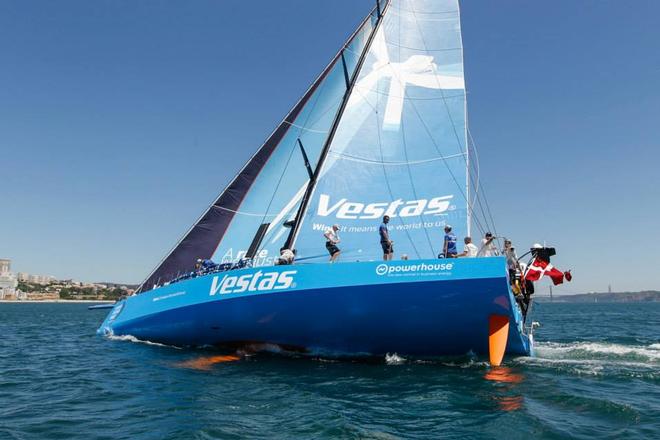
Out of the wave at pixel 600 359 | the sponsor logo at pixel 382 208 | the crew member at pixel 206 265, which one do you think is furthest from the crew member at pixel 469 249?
the crew member at pixel 206 265

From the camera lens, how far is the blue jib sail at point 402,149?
12.7 metres

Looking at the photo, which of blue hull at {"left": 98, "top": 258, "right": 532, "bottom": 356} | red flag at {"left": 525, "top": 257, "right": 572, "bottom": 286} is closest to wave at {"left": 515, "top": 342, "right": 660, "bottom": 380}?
blue hull at {"left": 98, "top": 258, "right": 532, "bottom": 356}

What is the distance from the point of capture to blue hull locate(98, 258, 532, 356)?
30.7 ft

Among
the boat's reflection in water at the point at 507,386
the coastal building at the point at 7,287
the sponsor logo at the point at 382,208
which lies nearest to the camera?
the boat's reflection in water at the point at 507,386

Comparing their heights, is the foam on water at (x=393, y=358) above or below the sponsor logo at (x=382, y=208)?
→ below

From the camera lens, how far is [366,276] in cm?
973

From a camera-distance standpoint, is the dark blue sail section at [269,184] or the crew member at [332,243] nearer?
the crew member at [332,243]

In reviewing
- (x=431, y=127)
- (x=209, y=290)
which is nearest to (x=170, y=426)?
(x=209, y=290)

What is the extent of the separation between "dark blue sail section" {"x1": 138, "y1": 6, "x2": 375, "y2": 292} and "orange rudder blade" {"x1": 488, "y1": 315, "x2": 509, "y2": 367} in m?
7.58

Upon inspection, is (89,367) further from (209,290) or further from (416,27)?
(416,27)

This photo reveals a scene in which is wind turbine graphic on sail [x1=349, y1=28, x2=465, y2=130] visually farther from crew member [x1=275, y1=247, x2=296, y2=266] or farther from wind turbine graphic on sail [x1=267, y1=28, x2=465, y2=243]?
crew member [x1=275, y1=247, x2=296, y2=266]

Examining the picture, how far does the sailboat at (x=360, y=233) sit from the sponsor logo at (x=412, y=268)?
0.03 metres

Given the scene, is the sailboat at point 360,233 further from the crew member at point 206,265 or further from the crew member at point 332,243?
the crew member at point 332,243

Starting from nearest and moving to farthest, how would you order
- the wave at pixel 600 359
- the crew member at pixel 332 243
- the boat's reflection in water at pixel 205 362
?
1. the wave at pixel 600 359
2. the boat's reflection in water at pixel 205 362
3. the crew member at pixel 332 243
